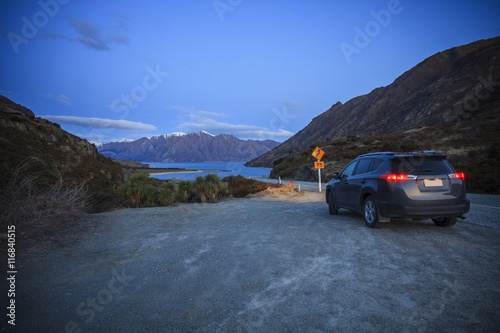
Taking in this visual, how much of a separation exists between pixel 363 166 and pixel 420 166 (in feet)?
5.08

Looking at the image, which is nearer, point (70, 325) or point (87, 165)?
point (70, 325)

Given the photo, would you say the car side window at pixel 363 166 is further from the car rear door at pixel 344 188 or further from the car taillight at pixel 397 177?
the car taillight at pixel 397 177

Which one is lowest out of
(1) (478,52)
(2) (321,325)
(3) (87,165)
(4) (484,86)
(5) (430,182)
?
(2) (321,325)

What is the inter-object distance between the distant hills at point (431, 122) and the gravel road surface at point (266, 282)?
13704mm

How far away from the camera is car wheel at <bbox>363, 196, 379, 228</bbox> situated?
5.99 m

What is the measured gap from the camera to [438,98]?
214 ft

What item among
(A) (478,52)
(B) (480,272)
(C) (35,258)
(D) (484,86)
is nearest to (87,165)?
(C) (35,258)

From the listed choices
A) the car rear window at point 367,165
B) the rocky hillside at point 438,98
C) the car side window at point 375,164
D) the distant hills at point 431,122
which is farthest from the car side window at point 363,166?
the rocky hillside at point 438,98

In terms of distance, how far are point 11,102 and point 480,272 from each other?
78879 mm

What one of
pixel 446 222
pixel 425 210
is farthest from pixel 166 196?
pixel 446 222

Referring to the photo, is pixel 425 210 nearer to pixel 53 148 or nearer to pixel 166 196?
pixel 166 196

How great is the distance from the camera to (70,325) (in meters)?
2.53

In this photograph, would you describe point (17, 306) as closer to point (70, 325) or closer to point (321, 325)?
point (70, 325)

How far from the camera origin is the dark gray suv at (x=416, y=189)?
542cm
